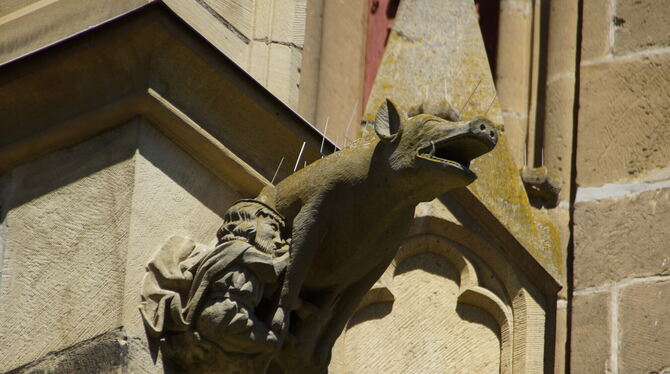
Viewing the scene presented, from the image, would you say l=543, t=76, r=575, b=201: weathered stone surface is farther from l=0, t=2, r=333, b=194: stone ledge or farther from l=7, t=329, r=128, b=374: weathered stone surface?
l=7, t=329, r=128, b=374: weathered stone surface

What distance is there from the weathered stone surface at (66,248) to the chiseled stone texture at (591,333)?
5.46ft

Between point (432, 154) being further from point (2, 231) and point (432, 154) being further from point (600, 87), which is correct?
point (600, 87)

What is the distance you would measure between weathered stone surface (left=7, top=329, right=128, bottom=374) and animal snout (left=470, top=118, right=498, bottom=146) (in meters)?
0.91

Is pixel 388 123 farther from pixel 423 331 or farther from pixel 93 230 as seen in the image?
pixel 423 331

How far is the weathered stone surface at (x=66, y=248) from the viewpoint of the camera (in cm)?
482

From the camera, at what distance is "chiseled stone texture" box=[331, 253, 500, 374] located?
5.89 metres

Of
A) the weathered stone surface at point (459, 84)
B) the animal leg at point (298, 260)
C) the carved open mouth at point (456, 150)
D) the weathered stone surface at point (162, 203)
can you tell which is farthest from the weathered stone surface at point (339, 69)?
the carved open mouth at point (456, 150)

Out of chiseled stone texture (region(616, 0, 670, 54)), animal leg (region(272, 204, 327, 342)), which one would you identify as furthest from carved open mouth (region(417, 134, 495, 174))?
chiseled stone texture (region(616, 0, 670, 54))

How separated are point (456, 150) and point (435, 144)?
61mm

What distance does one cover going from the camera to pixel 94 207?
16.2ft

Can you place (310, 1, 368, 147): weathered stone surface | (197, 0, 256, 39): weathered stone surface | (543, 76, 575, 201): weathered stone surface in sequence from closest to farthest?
(197, 0, 256, 39): weathered stone surface → (310, 1, 368, 147): weathered stone surface → (543, 76, 575, 201): weathered stone surface

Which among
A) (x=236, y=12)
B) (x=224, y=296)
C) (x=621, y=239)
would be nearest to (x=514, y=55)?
(x=621, y=239)

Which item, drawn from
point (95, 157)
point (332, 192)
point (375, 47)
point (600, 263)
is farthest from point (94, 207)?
point (375, 47)

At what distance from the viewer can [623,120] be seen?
20.6 ft
